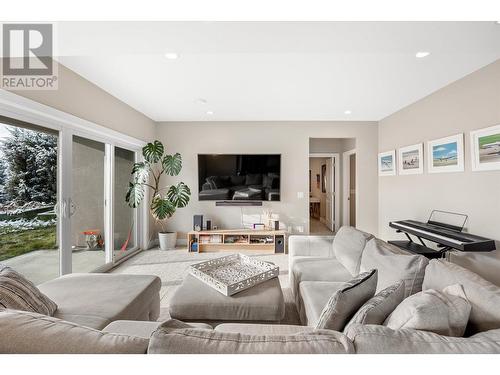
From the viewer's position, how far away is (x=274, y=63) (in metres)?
2.34

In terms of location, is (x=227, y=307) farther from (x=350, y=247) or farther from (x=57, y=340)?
(x=350, y=247)

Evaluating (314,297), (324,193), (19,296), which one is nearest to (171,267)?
(19,296)

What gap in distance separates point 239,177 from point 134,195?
72.7 inches

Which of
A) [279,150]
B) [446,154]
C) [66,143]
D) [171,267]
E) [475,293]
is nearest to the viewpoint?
[475,293]

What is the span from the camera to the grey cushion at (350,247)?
6.72 ft

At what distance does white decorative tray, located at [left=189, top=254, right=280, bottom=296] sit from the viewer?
173cm

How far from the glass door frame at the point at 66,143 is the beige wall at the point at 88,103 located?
0.09m

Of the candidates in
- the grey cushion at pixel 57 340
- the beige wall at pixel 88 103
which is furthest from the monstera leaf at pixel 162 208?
the grey cushion at pixel 57 340

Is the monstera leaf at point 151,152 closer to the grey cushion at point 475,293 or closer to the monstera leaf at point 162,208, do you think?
the monstera leaf at point 162,208

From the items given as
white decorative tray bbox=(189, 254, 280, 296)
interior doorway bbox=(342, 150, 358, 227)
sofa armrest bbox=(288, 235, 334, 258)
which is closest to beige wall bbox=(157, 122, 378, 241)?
interior doorway bbox=(342, 150, 358, 227)

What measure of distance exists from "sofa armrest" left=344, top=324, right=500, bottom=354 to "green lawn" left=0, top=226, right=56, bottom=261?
2860mm

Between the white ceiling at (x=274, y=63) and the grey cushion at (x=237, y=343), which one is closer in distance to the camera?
the grey cushion at (x=237, y=343)

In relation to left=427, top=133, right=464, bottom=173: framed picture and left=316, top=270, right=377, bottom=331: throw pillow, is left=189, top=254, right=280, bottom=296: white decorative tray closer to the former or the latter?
left=316, top=270, right=377, bottom=331: throw pillow
